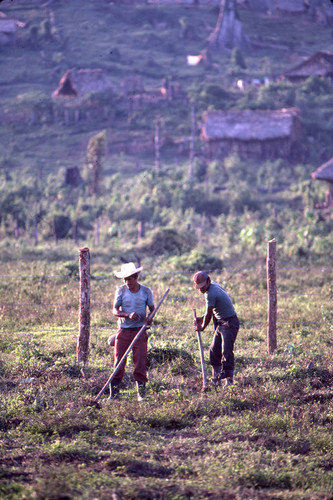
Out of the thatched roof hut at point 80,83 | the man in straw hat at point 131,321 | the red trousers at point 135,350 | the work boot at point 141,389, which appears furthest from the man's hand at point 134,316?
the thatched roof hut at point 80,83

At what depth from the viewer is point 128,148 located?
38500mm

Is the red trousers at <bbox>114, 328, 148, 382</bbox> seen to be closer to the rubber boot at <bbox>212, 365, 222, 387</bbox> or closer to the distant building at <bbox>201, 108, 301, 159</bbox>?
the rubber boot at <bbox>212, 365, 222, 387</bbox>

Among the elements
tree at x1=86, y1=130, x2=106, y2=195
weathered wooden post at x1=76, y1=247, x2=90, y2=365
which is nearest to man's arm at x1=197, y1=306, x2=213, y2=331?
→ weathered wooden post at x1=76, y1=247, x2=90, y2=365

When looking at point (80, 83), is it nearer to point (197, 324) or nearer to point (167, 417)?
point (197, 324)

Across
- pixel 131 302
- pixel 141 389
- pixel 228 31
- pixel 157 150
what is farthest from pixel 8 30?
pixel 141 389

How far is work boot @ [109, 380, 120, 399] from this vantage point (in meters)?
7.73

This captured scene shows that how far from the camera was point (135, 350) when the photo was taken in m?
7.78

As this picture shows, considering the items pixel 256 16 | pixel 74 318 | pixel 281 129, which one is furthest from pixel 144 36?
pixel 74 318

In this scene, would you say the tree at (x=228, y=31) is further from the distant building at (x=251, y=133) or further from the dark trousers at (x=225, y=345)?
the dark trousers at (x=225, y=345)

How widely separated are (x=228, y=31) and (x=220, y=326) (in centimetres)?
5628

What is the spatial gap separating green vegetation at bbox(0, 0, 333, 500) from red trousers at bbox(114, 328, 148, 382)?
0.36 m

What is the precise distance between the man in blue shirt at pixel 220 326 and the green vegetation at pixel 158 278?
0.97 feet

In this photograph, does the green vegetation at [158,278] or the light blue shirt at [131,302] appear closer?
the green vegetation at [158,278]

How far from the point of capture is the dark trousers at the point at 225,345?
27.0 feet
